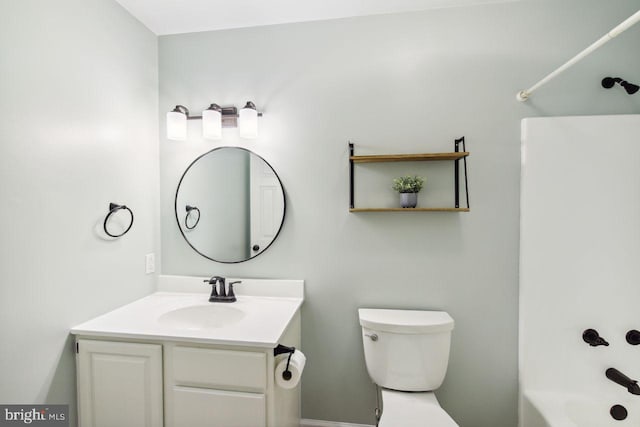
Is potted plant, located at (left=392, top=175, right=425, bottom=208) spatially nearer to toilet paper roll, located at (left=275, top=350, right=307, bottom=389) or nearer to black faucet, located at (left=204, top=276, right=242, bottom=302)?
toilet paper roll, located at (left=275, top=350, right=307, bottom=389)

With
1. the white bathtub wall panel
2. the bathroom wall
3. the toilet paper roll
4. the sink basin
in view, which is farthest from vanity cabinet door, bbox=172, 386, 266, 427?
the white bathtub wall panel

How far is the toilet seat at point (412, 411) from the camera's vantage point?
1.30 metres

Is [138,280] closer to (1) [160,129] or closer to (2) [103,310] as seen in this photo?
(2) [103,310]

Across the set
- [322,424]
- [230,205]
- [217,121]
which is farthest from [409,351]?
[217,121]

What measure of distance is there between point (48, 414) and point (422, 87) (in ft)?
7.63

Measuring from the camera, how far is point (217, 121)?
5.69 ft

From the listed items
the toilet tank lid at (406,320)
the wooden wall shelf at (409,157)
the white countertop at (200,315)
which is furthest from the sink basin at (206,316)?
the wooden wall shelf at (409,157)

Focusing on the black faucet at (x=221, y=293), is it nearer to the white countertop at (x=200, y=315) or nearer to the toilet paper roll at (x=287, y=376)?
the white countertop at (x=200, y=315)

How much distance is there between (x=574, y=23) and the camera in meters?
1.58

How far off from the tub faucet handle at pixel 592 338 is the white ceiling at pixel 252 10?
180cm

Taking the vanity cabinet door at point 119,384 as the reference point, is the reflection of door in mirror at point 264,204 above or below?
above

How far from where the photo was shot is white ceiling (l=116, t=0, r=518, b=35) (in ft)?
5.30

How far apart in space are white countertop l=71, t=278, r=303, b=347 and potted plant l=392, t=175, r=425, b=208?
0.82 m

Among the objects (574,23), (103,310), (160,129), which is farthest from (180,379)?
(574,23)
